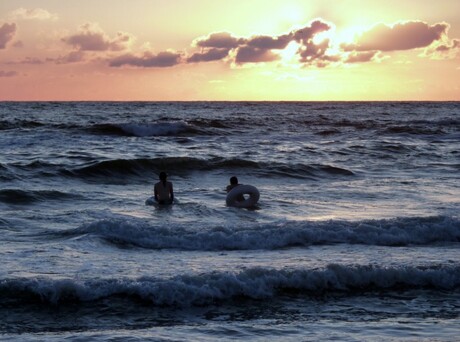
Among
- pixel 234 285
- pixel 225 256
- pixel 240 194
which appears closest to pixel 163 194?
pixel 240 194

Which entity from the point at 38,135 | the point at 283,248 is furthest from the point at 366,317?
the point at 38,135

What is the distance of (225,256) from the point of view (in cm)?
1153

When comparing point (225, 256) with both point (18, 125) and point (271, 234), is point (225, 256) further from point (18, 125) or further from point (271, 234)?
point (18, 125)

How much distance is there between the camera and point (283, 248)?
1231 centimetres

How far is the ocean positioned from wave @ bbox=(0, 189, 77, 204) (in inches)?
2.1

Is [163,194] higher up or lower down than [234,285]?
higher up

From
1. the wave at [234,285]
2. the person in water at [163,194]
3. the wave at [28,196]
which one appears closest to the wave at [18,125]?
the wave at [28,196]

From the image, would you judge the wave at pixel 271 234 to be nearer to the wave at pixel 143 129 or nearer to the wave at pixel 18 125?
the wave at pixel 143 129

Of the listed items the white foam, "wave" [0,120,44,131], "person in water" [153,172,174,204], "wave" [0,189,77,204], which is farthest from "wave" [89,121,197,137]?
"person in water" [153,172,174,204]

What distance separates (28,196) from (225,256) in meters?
8.60

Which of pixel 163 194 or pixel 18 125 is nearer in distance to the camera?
pixel 163 194

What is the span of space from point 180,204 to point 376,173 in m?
10.2

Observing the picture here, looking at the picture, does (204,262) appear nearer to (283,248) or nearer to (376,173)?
(283,248)

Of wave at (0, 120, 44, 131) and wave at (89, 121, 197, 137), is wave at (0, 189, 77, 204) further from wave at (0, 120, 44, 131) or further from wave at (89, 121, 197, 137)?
wave at (0, 120, 44, 131)
